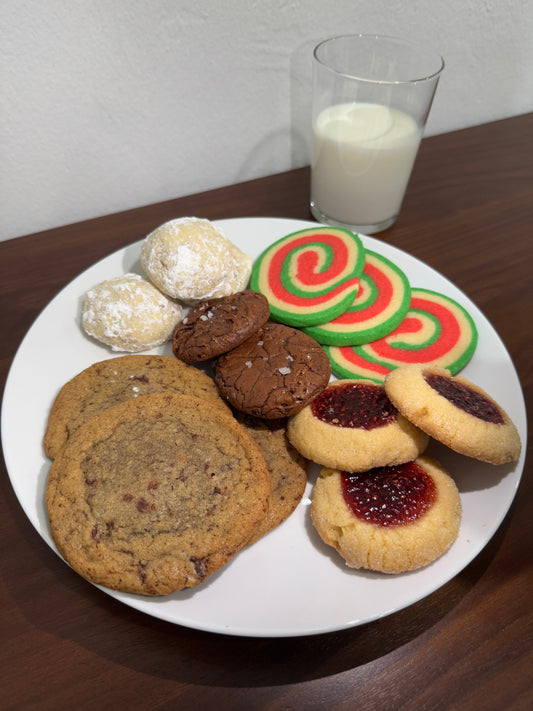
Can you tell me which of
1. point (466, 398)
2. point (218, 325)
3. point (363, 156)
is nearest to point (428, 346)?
point (466, 398)

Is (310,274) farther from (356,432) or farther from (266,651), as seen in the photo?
(266,651)

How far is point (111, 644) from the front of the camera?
0.87 meters

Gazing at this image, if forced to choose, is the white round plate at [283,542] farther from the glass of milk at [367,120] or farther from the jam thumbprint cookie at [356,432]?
the glass of milk at [367,120]

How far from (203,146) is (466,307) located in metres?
0.96

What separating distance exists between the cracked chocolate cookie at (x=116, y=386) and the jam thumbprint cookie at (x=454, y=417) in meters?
0.36

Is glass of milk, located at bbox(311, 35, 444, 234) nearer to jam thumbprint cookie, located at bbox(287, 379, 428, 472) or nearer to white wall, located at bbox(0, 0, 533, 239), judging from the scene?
white wall, located at bbox(0, 0, 533, 239)

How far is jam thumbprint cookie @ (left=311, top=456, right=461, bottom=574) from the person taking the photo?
85 cm

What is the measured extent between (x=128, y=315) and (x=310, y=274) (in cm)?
45

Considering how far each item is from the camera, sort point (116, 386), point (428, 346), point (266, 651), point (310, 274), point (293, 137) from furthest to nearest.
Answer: point (293, 137) → point (310, 274) → point (428, 346) → point (116, 386) → point (266, 651)

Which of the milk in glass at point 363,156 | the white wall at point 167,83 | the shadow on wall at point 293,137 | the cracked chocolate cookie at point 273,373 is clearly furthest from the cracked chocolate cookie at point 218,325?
the shadow on wall at point 293,137

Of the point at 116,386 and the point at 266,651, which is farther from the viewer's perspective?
the point at 116,386

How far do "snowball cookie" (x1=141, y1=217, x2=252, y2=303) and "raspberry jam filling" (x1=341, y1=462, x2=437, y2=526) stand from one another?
530 millimetres

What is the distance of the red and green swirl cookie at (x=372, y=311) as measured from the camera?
1227 millimetres

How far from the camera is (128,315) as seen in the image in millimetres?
1179
